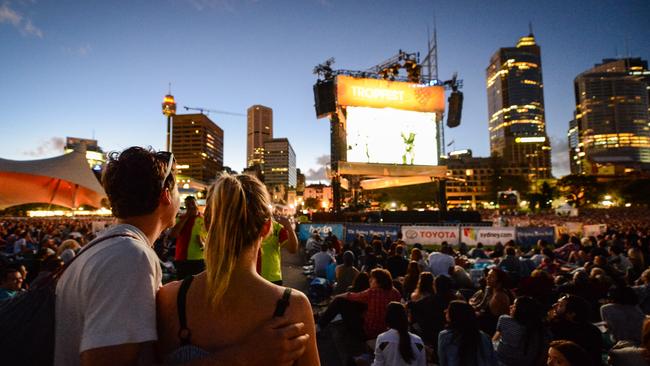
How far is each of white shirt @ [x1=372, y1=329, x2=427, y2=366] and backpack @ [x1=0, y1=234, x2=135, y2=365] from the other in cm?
325

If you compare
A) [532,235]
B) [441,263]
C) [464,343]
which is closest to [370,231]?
[532,235]

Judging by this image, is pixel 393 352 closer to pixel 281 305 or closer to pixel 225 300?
pixel 281 305

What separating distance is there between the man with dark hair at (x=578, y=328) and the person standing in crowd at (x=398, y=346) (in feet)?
6.05

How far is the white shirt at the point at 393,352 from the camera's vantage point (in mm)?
3568

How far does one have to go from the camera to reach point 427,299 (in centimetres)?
504

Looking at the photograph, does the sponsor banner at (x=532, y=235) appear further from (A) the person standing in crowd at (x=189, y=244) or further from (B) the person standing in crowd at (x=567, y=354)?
(A) the person standing in crowd at (x=189, y=244)

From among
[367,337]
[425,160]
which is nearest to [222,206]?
[367,337]

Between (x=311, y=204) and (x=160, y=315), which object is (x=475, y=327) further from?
(x=311, y=204)

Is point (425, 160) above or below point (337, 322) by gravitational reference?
above

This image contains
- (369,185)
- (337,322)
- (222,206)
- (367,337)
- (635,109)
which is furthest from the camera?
(635,109)

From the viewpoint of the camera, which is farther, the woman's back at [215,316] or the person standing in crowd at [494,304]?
the person standing in crowd at [494,304]

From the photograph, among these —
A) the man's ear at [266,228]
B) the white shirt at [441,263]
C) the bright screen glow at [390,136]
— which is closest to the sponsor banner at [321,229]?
the bright screen glow at [390,136]

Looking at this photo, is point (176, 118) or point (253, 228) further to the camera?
point (176, 118)

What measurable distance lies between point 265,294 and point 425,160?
27682 millimetres
